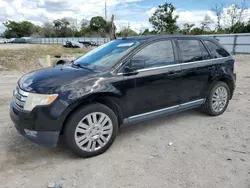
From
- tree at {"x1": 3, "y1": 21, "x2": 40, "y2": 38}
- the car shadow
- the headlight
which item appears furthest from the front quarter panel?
tree at {"x1": 3, "y1": 21, "x2": 40, "y2": 38}

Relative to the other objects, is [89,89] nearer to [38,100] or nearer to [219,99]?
[38,100]

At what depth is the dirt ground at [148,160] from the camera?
253 centimetres

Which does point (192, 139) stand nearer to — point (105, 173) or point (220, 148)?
point (220, 148)

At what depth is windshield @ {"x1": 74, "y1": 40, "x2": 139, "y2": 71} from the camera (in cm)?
329

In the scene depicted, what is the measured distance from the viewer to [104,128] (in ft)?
10.1

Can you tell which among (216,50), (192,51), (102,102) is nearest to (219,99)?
(216,50)

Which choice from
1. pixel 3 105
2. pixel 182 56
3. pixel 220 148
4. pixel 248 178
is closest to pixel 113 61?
pixel 182 56

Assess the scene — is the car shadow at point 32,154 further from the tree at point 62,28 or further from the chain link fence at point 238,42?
the tree at point 62,28

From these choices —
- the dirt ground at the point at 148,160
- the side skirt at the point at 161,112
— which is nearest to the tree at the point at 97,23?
the side skirt at the point at 161,112

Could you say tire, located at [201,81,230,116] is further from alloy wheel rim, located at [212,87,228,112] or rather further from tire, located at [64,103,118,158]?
tire, located at [64,103,118,158]

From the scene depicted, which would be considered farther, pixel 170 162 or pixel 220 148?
pixel 220 148

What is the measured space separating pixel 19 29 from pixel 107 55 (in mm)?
95249

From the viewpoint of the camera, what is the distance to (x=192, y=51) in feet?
13.1

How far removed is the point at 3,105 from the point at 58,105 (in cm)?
311
